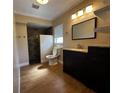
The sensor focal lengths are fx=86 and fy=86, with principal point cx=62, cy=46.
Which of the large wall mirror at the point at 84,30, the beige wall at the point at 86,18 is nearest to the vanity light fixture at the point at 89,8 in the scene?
the beige wall at the point at 86,18

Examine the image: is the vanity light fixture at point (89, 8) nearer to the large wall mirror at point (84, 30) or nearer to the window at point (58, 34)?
the large wall mirror at point (84, 30)

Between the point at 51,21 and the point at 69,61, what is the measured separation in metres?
3.08

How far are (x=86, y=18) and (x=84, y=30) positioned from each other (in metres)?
0.39

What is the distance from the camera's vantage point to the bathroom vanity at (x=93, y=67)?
5.58 feet

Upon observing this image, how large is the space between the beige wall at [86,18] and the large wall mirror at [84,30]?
0.12m

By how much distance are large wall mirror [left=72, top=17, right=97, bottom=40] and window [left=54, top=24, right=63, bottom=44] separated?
116 cm

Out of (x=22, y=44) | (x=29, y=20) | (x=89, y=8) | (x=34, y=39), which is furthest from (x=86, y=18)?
(x=34, y=39)

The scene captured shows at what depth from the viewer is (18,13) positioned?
155 inches

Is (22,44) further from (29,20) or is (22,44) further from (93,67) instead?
(93,67)

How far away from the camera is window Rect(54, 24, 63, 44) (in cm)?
452

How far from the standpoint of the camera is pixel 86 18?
285 centimetres
